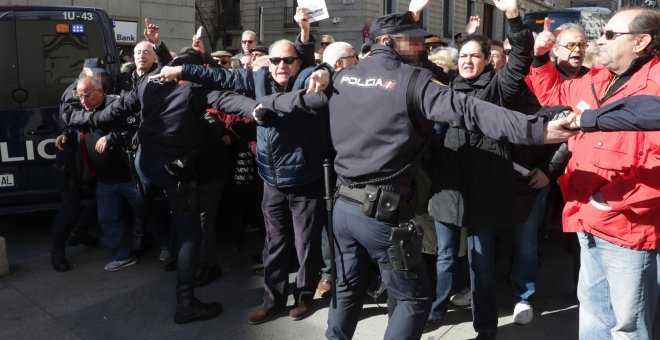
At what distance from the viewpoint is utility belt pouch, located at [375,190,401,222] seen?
109 inches

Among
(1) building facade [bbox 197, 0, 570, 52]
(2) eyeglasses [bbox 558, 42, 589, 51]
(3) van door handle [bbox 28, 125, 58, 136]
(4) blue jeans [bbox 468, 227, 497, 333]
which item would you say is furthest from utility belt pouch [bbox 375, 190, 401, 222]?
(1) building facade [bbox 197, 0, 570, 52]

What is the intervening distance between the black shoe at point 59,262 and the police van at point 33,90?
29.9 inches

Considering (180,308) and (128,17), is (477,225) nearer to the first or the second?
(180,308)

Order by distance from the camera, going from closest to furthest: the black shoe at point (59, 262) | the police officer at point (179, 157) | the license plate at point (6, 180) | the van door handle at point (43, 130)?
the police officer at point (179, 157)
the black shoe at point (59, 262)
the license plate at point (6, 180)
the van door handle at point (43, 130)

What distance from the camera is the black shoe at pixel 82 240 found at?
5.61 metres

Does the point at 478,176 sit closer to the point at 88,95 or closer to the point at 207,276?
the point at 207,276

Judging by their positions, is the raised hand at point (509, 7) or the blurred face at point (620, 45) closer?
the blurred face at point (620, 45)

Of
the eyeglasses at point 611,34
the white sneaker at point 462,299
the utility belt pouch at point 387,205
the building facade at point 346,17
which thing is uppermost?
the building facade at point 346,17

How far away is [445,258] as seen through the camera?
370cm

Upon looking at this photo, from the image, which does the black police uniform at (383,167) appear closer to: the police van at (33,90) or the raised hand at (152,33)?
the raised hand at (152,33)

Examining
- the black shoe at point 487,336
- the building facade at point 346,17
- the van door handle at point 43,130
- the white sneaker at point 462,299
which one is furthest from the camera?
the building facade at point 346,17

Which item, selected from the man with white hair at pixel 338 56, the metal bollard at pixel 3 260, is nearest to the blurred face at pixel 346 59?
the man with white hair at pixel 338 56

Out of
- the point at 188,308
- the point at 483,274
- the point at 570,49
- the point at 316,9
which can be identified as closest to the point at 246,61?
the point at 316,9

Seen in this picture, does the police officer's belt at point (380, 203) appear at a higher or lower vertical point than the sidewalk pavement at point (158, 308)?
higher
